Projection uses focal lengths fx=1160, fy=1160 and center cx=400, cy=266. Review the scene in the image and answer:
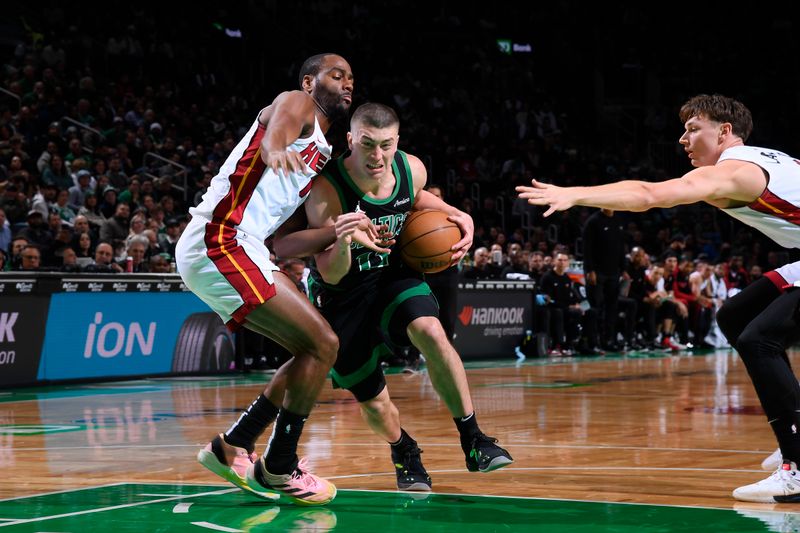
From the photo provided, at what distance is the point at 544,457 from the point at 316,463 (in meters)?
1.33

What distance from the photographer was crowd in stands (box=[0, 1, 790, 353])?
14.9m

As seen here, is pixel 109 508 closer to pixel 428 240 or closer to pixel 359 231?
pixel 359 231

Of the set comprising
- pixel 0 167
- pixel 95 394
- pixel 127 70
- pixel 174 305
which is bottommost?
pixel 95 394

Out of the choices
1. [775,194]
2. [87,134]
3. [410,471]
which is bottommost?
[410,471]

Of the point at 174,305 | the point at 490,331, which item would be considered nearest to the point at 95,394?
the point at 174,305

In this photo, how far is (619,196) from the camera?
15.5ft

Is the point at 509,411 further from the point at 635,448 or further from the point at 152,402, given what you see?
the point at 152,402

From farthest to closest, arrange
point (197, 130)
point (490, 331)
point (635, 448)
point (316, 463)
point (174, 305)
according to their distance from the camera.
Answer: point (197, 130) < point (490, 331) < point (174, 305) < point (635, 448) < point (316, 463)

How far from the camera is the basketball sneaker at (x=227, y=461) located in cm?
528

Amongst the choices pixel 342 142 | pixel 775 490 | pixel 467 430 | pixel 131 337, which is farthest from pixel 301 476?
pixel 342 142

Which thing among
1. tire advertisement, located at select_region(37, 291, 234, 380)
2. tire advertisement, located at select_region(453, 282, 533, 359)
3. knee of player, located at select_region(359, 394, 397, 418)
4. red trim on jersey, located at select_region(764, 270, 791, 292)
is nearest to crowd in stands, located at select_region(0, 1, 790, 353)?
tire advertisement, located at select_region(453, 282, 533, 359)

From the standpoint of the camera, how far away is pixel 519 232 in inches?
854

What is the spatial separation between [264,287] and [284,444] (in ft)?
2.32

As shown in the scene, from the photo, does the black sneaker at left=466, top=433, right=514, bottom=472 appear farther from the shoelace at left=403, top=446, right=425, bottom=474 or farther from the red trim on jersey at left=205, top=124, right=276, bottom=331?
the red trim on jersey at left=205, top=124, right=276, bottom=331
